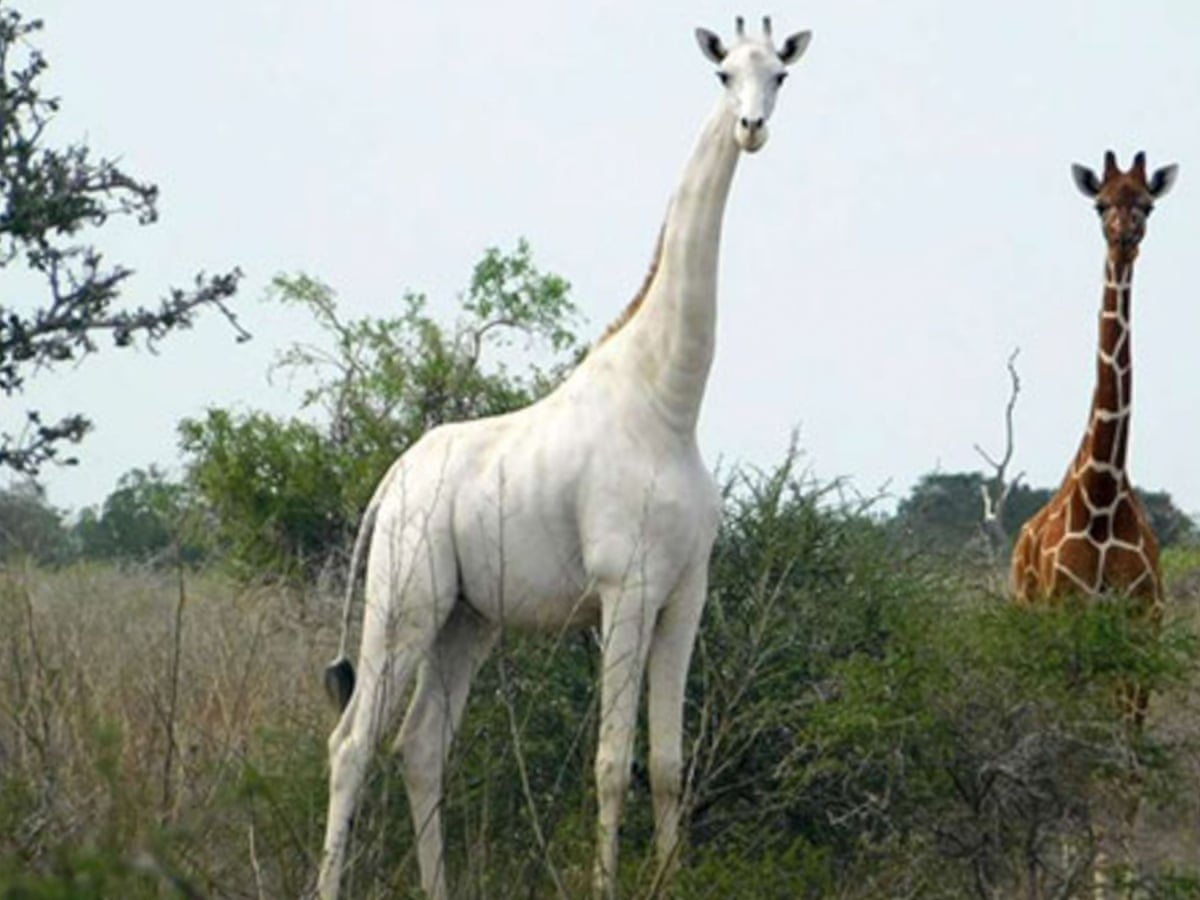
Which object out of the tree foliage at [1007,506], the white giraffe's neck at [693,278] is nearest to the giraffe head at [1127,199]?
the white giraffe's neck at [693,278]

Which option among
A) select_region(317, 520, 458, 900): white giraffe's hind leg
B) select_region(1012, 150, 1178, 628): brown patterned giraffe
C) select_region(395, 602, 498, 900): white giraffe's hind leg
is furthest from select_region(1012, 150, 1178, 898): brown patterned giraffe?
select_region(317, 520, 458, 900): white giraffe's hind leg

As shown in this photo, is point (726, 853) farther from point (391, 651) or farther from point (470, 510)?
point (391, 651)

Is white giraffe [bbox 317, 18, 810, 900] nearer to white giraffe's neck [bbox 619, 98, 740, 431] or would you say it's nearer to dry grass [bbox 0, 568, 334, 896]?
white giraffe's neck [bbox 619, 98, 740, 431]

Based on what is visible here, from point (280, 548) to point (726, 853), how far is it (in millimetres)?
8612

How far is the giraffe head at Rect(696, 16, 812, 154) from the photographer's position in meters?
7.99

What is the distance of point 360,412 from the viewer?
56.2 feet

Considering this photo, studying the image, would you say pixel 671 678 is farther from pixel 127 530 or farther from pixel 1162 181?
pixel 127 530

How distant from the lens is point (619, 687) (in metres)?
8.05

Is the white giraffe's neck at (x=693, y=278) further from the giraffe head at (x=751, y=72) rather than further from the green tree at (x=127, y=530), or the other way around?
the green tree at (x=127, y=530)

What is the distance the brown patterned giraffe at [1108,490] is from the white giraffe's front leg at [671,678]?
2408 millimetres

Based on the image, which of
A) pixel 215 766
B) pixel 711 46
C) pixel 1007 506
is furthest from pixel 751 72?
pixel 1007 506

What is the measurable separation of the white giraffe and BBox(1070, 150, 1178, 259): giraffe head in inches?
105

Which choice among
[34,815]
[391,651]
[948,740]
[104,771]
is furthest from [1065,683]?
[104,771]

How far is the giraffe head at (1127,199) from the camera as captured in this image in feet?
35.1
